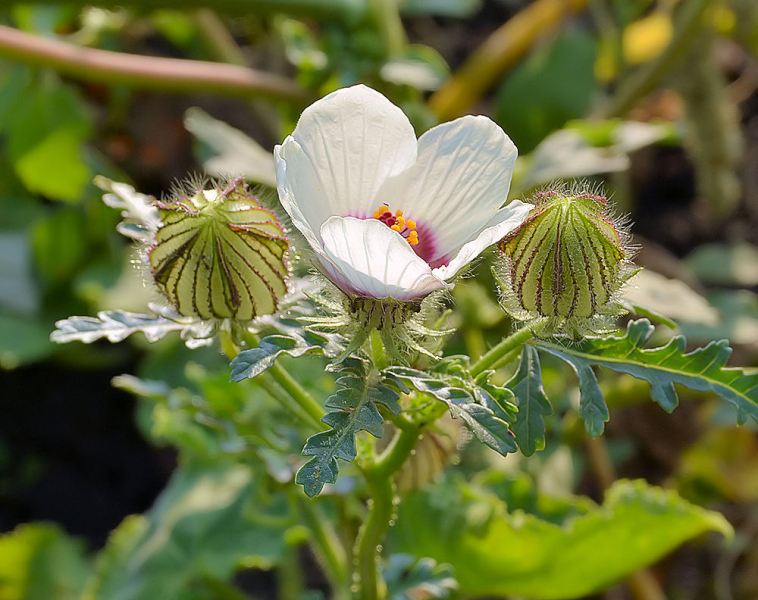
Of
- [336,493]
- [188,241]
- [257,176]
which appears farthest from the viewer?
[257,176]

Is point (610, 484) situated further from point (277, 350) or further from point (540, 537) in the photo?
point (277, 350)

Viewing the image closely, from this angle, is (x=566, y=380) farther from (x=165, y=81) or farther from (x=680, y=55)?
(x=165, y=81)

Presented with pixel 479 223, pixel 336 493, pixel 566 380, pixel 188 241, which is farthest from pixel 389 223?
pixel 566 380

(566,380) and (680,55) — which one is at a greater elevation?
(680,55)

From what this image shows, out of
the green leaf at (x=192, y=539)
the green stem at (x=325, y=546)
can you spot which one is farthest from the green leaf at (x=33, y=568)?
the green stem at (x=325, y=546)

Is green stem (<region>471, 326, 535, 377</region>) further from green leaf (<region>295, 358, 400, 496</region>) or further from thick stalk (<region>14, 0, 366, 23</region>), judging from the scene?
thick stalk (<region>14, 0, 366, 23</region>)

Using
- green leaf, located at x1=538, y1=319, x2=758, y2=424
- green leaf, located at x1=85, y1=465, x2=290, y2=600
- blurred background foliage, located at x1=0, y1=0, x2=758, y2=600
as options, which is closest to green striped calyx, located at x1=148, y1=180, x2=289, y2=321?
green leaf, located at x1=538, y1=319, x2=758, y2=424

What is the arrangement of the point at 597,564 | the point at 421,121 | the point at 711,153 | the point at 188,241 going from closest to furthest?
the point at 188,241 < the point at 597,564 < the point at 421,121 < the point at 711,153

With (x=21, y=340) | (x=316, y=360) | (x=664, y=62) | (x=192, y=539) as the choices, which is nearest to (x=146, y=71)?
(x=21, y=340)
